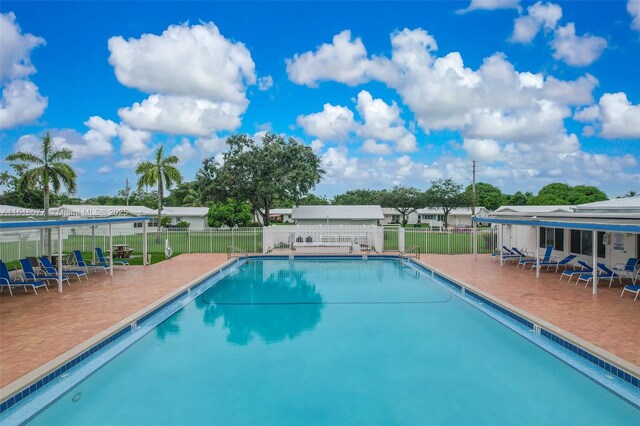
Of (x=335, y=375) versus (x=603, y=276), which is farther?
(x=603, y=276)

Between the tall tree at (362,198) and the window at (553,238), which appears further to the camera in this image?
the tall tree at (362,198)

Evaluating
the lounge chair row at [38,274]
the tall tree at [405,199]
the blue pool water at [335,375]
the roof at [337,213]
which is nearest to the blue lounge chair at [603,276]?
the blue pool water at [335,375]

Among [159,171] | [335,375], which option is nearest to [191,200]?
[159,171]

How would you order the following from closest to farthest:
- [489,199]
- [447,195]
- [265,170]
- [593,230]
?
[593,230]
[265,170]
[447,195]
[489,199]

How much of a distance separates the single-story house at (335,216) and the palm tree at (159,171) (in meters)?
9.47

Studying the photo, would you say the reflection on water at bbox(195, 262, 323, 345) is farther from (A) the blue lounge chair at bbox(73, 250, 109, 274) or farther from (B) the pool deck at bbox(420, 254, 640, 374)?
(B) the pool deck at bbox(420, 254, 640, 374)

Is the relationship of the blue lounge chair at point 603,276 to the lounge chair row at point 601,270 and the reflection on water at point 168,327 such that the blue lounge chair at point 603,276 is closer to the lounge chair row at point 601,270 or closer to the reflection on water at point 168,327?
the lounge chair row at point 601,270

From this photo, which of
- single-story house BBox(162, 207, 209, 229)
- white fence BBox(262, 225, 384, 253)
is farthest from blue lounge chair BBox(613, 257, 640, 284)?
single-story house BBox(162, 207, 209, 229)

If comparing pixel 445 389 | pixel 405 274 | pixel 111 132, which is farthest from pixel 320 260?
pixel 111 132

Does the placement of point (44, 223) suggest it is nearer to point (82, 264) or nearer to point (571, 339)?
point (82, 264)

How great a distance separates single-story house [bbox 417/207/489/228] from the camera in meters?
56.0

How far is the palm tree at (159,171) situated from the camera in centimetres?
2834

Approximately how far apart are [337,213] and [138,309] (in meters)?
19.9

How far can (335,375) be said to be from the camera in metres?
6.45
